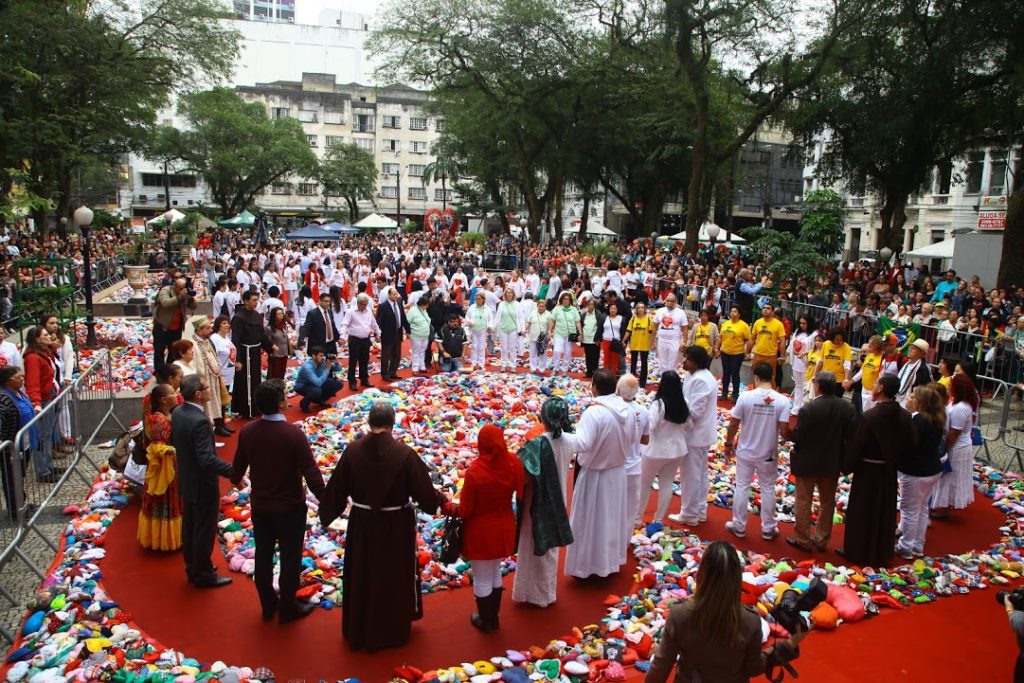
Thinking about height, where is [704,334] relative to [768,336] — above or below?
below

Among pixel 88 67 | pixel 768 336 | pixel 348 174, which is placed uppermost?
pixel 88 67

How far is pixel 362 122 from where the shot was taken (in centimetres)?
7488

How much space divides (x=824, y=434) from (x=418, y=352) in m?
8.80

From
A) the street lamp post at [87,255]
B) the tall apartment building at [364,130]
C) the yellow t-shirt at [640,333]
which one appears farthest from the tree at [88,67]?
the tall apartment building at [364,130]

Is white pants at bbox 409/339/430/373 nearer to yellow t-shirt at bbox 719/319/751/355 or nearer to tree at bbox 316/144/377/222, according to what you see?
yellow t-shirt at bbox 719/319/751/355

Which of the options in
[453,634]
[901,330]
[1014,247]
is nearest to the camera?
[453,634]

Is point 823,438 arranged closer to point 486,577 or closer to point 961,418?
point 961,418

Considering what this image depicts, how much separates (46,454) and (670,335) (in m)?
9.28

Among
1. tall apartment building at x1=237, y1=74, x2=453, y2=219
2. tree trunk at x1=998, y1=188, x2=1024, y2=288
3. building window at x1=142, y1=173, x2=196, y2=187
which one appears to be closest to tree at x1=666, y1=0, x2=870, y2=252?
tree trunk at x1=998, y1=188, x2=1024, y2=288

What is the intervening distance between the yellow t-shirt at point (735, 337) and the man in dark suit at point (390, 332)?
18.4ft

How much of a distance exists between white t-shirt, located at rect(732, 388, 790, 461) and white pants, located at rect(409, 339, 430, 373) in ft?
26.2

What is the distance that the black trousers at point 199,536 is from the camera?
6.00 m

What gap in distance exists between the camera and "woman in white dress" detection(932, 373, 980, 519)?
7.87 m

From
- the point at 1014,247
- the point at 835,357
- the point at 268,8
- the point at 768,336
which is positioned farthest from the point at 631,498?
the point at 268,8
